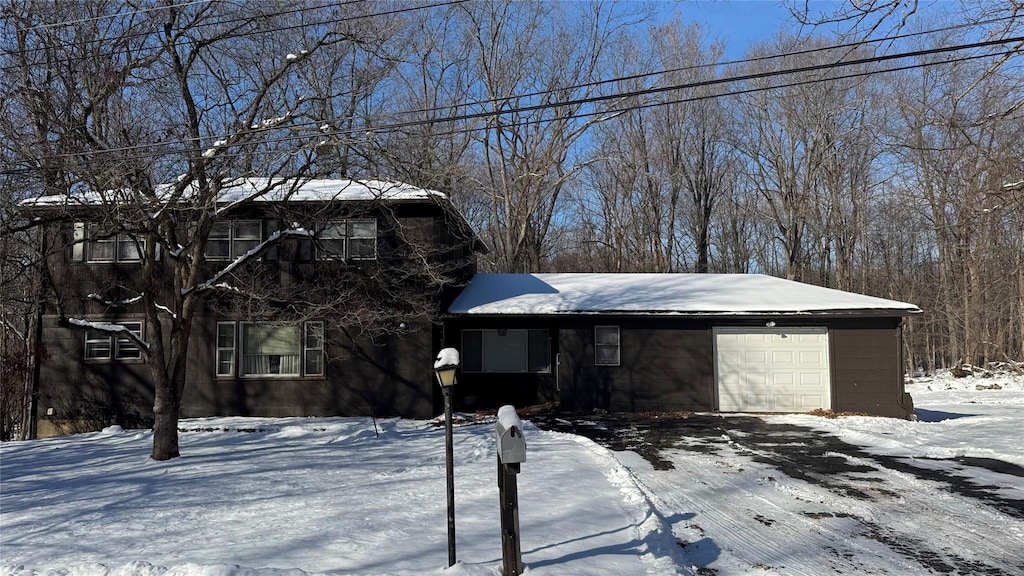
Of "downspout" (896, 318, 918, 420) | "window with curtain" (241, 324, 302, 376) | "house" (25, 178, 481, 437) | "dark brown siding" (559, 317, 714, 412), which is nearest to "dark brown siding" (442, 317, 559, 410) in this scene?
"dark brown siding" (559, 317, 714, 412)

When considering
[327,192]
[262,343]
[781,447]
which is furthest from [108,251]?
[781,447]

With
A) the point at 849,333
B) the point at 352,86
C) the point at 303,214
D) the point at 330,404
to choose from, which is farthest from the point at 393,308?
the point at 849,333

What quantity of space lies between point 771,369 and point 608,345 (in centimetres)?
396

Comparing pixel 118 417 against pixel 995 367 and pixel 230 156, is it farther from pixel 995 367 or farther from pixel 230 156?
pixel 995 367

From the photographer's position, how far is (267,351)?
15422mm

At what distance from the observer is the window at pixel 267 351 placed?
1536 cm

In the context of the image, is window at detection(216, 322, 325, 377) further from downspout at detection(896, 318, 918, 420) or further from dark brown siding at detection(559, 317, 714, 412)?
downspout at detection(896, 318, 918, 420)

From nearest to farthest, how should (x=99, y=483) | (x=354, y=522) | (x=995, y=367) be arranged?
(x=354, y=522) < (x=99, y=483) < (x=995, y=367)

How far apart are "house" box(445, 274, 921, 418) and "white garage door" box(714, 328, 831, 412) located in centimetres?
2

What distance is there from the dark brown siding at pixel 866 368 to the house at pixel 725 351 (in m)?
0.02

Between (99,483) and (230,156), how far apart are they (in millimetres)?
4988

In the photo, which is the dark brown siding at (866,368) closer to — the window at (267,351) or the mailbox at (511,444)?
the window at (267,351)

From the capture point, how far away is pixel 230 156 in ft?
34.0

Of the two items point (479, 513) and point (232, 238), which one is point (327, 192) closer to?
Answer: point (232, 238)
